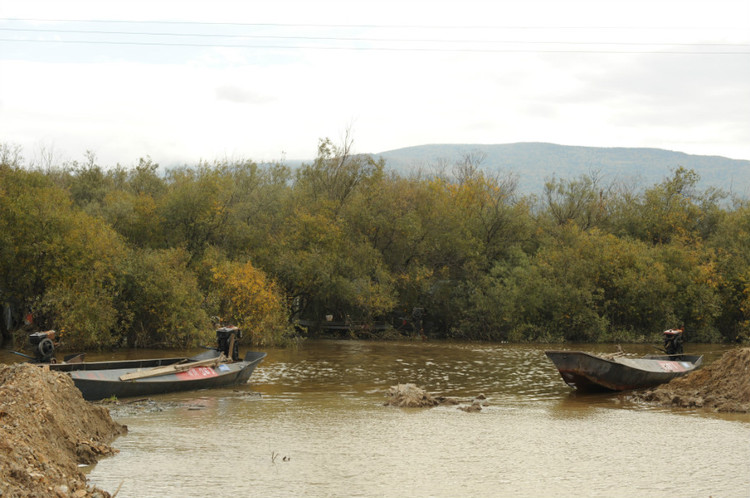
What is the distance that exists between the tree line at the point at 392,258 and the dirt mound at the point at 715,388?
22.6m

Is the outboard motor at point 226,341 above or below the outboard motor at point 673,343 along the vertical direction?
below

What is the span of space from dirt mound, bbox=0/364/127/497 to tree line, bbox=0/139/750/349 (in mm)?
21918

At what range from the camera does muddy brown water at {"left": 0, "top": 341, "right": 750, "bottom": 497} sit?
1100cm

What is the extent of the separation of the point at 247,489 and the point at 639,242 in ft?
144

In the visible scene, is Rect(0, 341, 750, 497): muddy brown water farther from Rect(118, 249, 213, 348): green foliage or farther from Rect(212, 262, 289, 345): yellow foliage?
Rect(212, 262, 289, 345): yellow foliage

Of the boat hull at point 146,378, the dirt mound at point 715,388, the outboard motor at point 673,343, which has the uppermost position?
the outboard motor at point 673,343

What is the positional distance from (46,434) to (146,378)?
29.5 ft

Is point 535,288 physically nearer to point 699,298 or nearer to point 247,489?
point 699,298

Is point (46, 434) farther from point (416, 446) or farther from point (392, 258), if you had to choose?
point (392, 258)

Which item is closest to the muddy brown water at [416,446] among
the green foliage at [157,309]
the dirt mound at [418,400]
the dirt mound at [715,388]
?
the dirt mound at [418,400]

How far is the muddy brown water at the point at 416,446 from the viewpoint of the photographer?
1100cm

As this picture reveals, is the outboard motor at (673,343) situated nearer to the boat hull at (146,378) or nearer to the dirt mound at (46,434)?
the boat hull at (146,378)

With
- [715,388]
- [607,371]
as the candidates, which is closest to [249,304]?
[607,371]

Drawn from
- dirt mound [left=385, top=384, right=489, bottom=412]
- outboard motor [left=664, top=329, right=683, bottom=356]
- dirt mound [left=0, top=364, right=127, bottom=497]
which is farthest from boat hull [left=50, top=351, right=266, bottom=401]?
outboard motor [left=664, top=329, right=683, bottom=356]
